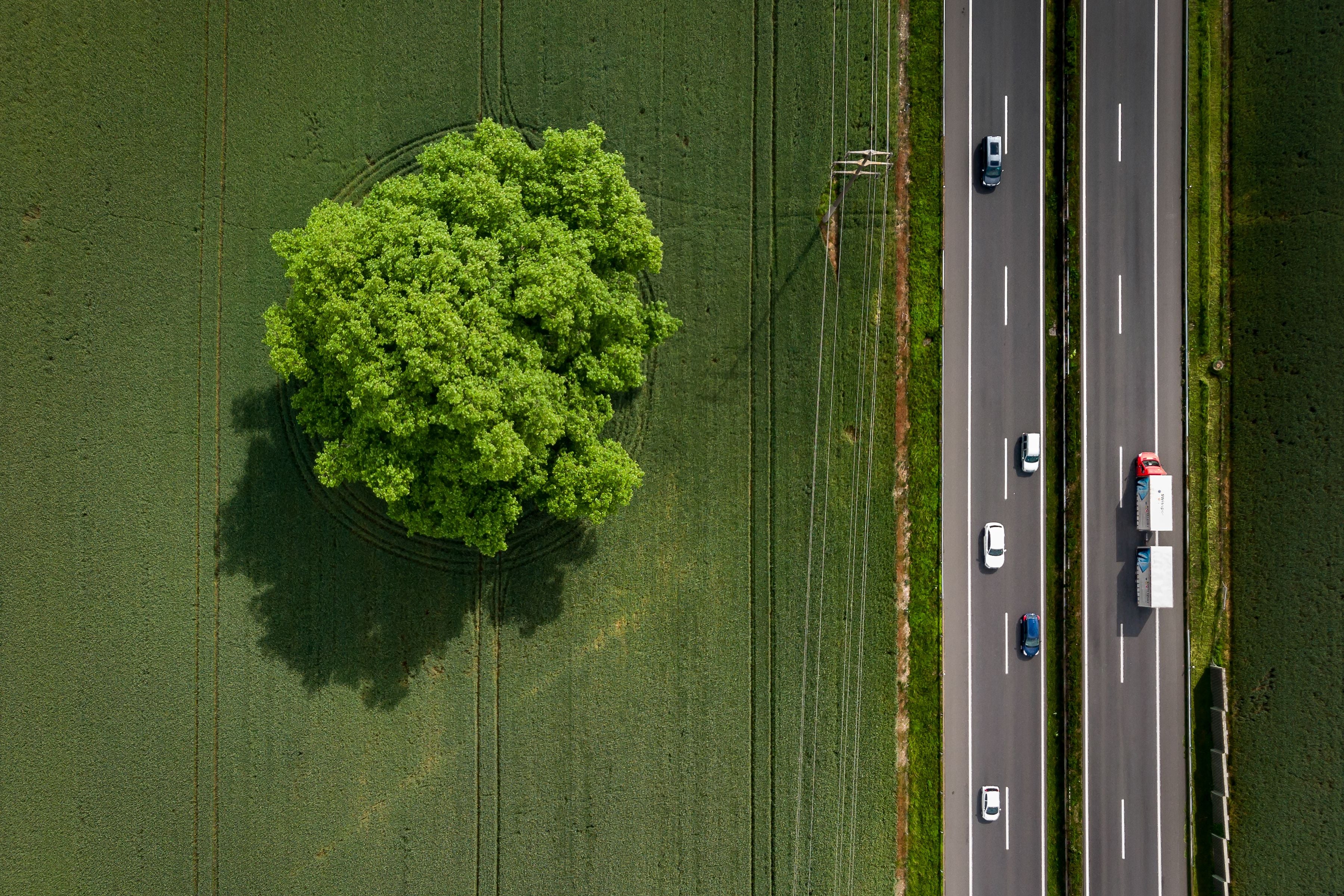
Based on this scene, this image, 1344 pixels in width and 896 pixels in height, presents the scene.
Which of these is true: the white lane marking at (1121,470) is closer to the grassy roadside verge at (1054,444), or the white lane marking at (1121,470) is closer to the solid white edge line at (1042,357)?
the grassy roadside verge at (1054,444)

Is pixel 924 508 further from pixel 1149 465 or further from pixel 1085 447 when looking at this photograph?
pixel 1149 465

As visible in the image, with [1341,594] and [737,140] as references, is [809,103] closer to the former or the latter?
[737,140]

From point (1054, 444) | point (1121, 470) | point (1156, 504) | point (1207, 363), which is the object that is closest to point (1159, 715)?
point (1156, 504)

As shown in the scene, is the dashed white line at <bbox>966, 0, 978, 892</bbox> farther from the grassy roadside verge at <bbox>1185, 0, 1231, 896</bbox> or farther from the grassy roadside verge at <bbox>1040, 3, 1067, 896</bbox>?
the grassy roadside verge at <bbox>1185, 0, 1231, 896</bbox>

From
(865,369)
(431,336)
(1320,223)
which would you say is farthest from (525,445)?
(1320,223)

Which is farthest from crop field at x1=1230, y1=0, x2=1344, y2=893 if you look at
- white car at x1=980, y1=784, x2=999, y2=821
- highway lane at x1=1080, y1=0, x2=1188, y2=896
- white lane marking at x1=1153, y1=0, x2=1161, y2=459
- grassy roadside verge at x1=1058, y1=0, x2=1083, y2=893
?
white car at x1=980, y1=784, x2=999, y2=821
